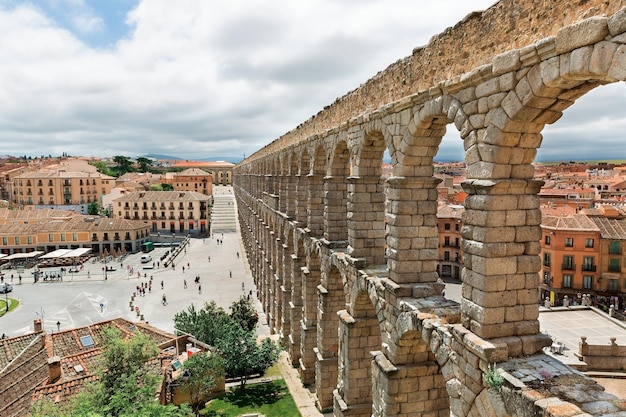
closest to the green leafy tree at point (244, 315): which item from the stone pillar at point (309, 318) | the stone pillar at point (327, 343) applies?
the stone pillar at point (309, 318)

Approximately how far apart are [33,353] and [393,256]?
2181 cm

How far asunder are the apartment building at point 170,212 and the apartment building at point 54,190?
59.5ft

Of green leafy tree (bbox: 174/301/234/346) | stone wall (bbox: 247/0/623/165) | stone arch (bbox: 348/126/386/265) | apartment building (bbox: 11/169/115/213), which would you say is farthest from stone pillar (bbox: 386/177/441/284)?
apartment building (bbox: 11/169/115/213)

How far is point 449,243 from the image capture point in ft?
163

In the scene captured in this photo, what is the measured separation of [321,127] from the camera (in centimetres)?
1922

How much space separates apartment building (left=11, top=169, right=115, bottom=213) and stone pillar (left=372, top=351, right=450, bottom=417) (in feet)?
319

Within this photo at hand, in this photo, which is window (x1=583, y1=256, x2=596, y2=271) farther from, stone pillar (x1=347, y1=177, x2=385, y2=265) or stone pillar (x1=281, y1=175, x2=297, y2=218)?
stone pillar (x1=347, y1=177, x2=385, y2=265)

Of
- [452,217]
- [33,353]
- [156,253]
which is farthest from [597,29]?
[156,253]

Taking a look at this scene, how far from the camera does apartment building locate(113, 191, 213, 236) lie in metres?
80.3

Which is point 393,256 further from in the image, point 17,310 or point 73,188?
point 73,188

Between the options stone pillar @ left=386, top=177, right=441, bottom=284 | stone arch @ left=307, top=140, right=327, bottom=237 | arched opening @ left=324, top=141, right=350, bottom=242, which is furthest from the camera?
stone arch @ left=307, top=140, right=327, bottom=237

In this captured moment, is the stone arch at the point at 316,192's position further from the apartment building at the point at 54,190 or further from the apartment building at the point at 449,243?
the apartment building at the point at 54,190

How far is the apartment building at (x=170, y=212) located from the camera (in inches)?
3162

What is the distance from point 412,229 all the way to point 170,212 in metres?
75.8
